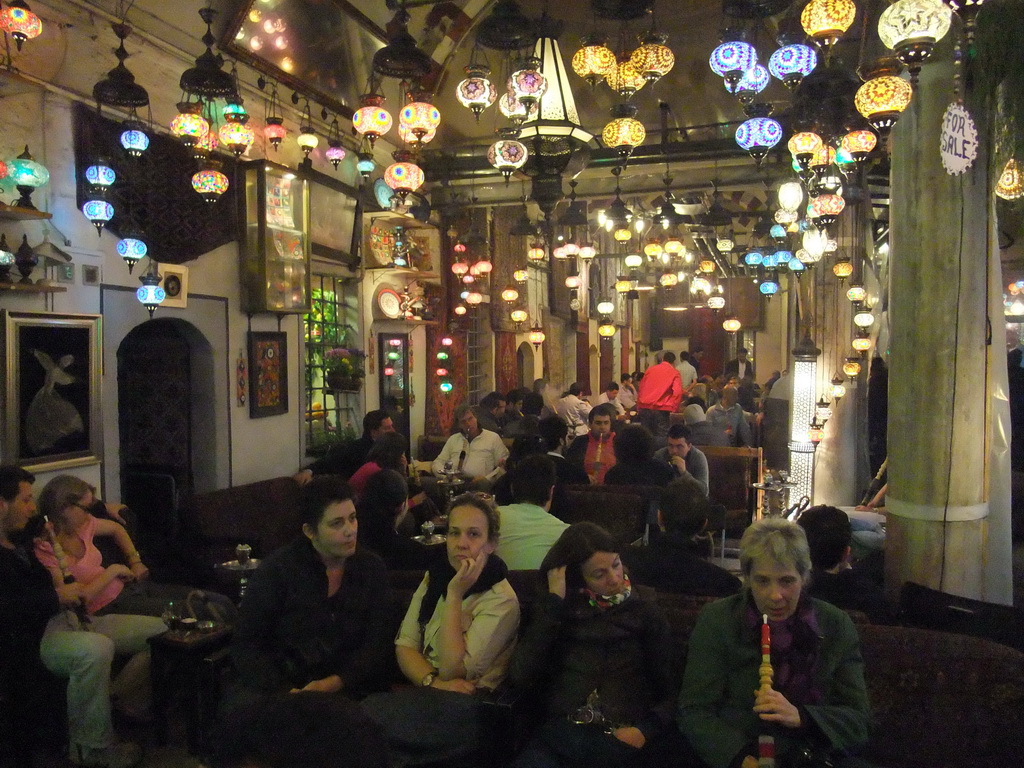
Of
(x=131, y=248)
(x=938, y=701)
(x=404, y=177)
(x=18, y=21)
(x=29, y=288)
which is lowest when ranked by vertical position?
(x=938, y=701)

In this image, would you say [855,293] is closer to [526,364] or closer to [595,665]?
[526,364]

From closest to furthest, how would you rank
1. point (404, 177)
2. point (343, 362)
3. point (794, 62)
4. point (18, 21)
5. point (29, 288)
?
1. point (18, 21)
2. point (794, 62)
3. point (29, 288)
4. point (404, 177)
5. point (343, 362)

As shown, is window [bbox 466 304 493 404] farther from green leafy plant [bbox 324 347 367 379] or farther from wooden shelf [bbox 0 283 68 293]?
wooden shelf [bbox 0 283 68 293]

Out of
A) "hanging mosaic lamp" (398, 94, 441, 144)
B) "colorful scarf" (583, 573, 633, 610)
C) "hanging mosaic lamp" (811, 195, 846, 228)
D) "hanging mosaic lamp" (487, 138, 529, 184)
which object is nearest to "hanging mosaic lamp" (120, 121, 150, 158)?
"hanging mosaic lamp" (398, 94, 441, 144)

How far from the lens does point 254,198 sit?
298 inches

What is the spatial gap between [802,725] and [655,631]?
62 cm

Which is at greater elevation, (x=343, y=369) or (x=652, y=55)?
(x=652, y=55)

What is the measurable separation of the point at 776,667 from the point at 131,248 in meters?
5.42

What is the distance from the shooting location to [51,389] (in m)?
5.55

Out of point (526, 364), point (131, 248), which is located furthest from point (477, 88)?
point (526, 364)

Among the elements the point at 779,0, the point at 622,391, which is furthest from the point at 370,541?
the point at 622,391

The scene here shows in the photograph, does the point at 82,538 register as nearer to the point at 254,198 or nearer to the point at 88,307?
the point at 88,307

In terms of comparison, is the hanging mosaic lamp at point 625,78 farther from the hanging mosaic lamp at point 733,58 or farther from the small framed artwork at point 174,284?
the small framed artwork at point 174,284

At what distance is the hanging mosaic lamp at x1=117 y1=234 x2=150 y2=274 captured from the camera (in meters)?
5.86
